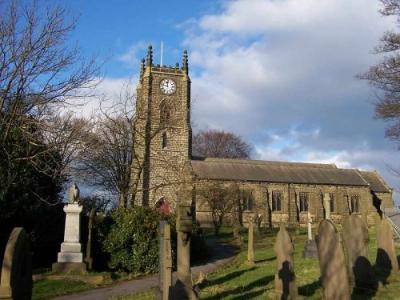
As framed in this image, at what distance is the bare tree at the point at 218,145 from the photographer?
6169 centimetres

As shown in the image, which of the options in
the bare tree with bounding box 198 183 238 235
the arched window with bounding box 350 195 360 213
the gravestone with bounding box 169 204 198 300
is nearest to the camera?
the gravestone with bounding box 169 204 198 300

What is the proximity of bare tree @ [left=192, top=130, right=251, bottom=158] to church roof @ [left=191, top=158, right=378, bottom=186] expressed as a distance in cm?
1195

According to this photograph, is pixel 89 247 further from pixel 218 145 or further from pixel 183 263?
pixel 218 145

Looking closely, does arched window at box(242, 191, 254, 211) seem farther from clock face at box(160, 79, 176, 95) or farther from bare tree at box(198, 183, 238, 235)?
clock face at box(160, 79, 176, 95)

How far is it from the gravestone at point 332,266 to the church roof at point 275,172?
114 feet

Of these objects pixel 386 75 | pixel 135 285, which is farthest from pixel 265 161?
pixel 135 285

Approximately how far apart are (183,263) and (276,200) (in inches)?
1549

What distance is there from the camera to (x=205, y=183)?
36.7m

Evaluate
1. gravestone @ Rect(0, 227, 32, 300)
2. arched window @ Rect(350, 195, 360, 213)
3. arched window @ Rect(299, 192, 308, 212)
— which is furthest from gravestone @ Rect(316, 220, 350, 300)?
arched window @ Rect(350, 195, 360, 213)

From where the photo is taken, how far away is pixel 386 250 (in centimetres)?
1110

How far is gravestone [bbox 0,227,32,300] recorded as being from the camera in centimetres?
574

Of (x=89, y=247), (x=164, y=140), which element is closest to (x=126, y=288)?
(x=89, y=247)

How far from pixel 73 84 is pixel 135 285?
18.6 feet

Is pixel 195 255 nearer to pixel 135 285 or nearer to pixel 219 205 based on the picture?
pixel 135 285
